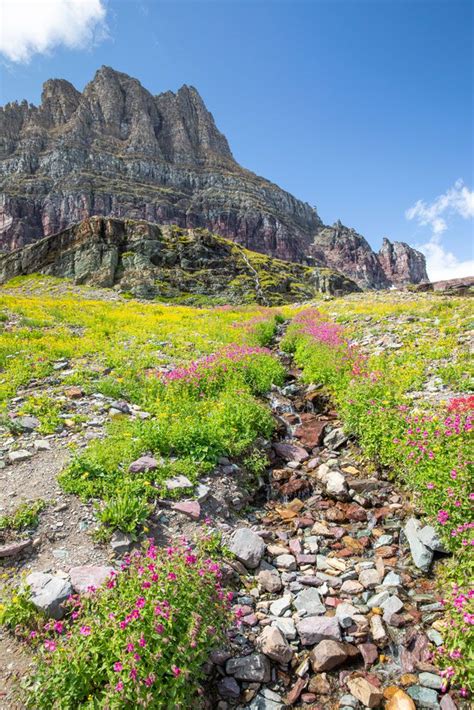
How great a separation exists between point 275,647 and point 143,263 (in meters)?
77.0

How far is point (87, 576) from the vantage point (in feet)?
18.3

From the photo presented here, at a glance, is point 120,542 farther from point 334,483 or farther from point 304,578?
point 334,483

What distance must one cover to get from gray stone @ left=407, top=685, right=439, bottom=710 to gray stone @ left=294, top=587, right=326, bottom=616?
5.03 feet

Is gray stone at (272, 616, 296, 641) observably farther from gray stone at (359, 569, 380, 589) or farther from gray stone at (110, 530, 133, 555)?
gray stone at (110, 530, 133, 555)

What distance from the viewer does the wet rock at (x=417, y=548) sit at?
654 centimetres

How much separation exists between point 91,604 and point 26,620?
86 cm

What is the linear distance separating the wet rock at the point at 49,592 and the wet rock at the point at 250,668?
2468 mm

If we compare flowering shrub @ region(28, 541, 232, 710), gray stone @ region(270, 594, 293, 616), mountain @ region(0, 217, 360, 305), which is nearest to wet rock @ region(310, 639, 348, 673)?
gray stone @ region(270, 594, 293, 616)

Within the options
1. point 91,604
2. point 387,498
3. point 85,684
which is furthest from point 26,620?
point 387,498

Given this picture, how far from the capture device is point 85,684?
412 cm

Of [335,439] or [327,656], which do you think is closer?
[327,656]

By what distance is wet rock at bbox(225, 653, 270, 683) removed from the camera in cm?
510

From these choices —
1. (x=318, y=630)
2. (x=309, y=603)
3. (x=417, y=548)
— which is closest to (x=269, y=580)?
(x=309, y=603)

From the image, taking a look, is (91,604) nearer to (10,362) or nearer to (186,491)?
(186,491)
